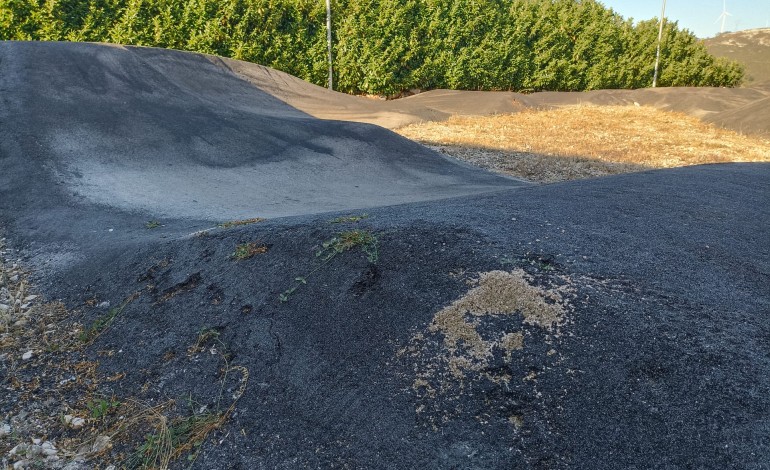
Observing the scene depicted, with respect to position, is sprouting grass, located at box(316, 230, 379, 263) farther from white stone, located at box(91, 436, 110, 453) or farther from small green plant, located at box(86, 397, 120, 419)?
white stone, located at box(91, 436, 110, 453)

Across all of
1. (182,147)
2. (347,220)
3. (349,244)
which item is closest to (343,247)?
(349,244)

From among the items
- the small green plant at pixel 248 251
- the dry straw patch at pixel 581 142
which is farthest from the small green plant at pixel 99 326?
the dry straw patch at pixel 581 142

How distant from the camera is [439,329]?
2.91 meters

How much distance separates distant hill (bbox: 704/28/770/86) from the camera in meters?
43.6

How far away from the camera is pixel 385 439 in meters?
2.46

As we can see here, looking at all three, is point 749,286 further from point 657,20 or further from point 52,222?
point 657,20

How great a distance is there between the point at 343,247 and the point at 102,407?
1.67 meters

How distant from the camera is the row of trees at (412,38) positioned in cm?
1315

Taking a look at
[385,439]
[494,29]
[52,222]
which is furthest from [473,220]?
[494,29]

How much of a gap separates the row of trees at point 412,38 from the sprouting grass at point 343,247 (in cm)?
1207

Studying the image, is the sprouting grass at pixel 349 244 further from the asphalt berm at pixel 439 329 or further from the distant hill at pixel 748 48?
the distant hill at pixel 748 48

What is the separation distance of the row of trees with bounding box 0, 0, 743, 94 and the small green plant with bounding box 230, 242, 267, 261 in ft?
37.7

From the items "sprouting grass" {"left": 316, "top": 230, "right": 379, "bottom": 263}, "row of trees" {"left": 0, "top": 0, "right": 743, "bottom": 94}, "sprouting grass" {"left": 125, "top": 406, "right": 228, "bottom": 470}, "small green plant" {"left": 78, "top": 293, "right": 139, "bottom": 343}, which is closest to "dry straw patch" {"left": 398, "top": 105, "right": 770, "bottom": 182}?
"row of trees" {"left": 0, "top": 0, "right": 743, "bottom": 94}

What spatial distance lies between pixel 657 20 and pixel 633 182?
79.1 ft
